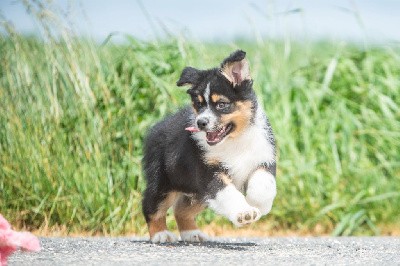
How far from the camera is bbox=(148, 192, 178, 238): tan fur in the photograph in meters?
7.23

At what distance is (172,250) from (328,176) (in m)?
4.10

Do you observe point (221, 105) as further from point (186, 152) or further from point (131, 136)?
point (131, 136)

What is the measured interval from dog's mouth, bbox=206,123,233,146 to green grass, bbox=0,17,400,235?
2709mm

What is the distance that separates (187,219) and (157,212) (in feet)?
1.10

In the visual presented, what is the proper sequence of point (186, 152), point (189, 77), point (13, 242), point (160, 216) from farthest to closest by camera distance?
point (160, 216)
point (186, 152)
point (189, 77)
point (13, 242)

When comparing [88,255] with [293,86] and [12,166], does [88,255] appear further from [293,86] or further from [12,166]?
[293,86]

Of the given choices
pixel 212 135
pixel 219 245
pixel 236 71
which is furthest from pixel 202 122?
pixel 219 245

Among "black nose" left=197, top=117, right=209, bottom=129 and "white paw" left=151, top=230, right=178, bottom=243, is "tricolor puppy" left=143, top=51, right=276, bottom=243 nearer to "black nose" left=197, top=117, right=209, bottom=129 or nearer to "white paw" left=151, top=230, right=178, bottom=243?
"black nose" left=197, top=117, right=209, bottom=129

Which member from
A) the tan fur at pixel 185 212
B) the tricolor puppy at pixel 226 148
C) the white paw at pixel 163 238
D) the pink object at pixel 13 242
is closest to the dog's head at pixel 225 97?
the tricolor puppy at pixel 226 148

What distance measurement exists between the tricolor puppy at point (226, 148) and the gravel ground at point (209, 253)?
1.19ft

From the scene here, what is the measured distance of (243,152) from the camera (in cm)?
662

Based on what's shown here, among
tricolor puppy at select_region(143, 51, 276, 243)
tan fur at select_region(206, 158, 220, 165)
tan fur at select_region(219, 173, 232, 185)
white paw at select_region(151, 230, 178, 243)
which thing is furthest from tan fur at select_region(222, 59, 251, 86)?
white paw at select_region(151, 230, 178, 243)

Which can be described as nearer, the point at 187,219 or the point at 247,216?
the point at 247,216

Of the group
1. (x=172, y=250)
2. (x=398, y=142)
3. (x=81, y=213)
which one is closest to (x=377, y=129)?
(x=398, y=142)
